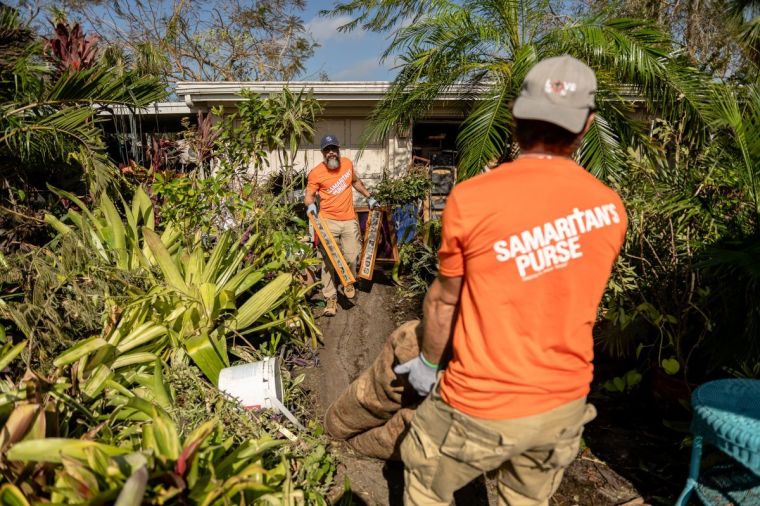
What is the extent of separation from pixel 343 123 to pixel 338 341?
467 centimetres

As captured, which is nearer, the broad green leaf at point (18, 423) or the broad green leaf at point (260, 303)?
the broad green leaf at point (18, 423)

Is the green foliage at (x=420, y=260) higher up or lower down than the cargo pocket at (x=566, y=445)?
lower down

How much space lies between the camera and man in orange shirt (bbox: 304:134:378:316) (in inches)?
238

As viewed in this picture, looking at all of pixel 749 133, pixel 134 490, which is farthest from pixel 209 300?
pixel 749 133

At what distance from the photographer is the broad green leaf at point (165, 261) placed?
3879 mm

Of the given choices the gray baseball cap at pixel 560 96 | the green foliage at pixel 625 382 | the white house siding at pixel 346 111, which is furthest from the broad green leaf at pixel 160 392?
the white house siding at pixel 346 111

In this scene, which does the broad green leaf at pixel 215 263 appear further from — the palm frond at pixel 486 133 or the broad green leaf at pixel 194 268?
the palm frond at pixel 486 133

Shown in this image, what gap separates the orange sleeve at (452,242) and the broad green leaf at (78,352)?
7.50 feet

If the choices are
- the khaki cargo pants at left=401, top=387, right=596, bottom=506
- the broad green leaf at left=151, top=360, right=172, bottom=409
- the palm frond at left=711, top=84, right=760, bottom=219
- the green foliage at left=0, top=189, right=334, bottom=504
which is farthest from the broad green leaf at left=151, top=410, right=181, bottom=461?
the palm frond at left=711, top=84, right=760, bottom=219

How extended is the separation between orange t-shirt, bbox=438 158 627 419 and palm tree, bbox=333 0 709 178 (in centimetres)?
363

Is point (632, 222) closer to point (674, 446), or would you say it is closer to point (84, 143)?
point (674, 446)

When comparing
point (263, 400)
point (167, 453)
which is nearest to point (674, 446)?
point (263, 400)

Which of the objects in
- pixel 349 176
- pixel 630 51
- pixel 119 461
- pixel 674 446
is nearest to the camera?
pixel 119 461

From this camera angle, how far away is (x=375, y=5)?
632 cm
